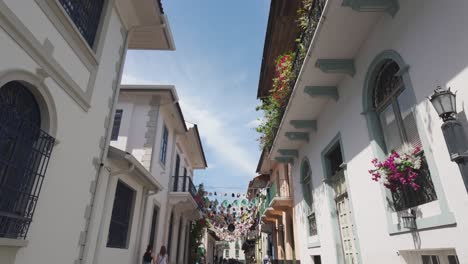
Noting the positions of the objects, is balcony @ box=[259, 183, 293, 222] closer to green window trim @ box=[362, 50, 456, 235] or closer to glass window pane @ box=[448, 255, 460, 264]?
green window trim @ box=[362, 50, 456, 235]

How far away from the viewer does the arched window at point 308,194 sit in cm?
855

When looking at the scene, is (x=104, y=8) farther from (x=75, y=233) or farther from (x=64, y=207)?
(x=75, y=233)

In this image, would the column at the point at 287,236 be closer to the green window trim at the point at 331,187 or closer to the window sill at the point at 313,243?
the window sill at the point at 313,243

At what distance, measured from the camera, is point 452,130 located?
2.72 m

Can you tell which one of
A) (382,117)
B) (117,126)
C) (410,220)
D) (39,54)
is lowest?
(410,220)

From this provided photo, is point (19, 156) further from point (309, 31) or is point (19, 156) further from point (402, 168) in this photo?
point (309, 31)

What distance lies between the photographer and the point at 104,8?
6.09 metres

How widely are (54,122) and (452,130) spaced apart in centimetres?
506

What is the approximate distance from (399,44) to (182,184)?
1272 cm

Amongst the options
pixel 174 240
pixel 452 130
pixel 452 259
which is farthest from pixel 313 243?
pixel 174 240

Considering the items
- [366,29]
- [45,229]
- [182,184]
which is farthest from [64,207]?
[182,184]

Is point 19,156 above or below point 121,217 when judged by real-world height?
above

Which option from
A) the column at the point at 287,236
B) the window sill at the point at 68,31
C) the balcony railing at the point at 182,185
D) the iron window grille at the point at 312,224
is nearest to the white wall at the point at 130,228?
the window sill at the point at 68,31

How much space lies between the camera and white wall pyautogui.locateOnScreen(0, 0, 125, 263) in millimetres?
3693
